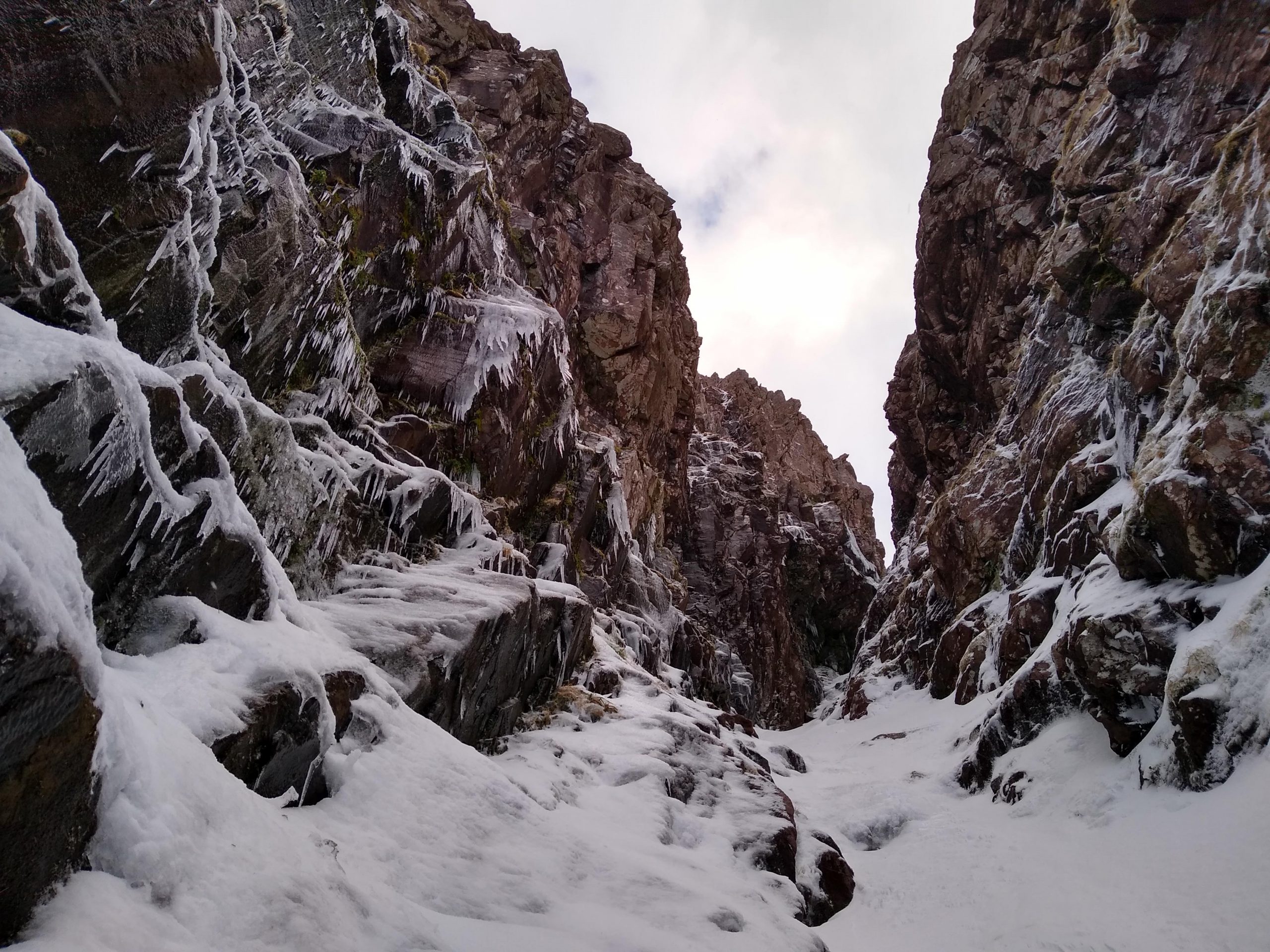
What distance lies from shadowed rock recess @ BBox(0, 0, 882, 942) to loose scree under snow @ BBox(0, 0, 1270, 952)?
1.8 inches

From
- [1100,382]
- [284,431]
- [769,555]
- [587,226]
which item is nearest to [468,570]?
[284,431]

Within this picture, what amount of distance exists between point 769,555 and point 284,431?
45188 millimetres

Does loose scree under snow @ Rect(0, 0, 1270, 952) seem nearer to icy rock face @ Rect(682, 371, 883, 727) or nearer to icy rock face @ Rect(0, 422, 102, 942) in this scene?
icy rock face @ Rect(0, 422, 102, 942)

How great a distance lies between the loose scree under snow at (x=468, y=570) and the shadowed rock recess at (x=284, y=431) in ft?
0.15

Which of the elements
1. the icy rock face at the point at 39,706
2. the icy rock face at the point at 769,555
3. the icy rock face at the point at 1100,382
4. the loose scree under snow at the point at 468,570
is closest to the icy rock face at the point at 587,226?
the loose scree under snow at the point at 468,570

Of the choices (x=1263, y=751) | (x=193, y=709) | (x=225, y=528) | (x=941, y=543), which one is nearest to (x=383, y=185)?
(x=225, y=528)

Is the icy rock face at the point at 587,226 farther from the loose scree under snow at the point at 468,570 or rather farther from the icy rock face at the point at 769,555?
the icy rock face at the point at 769,555

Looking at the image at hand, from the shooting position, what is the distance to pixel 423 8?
120 ft

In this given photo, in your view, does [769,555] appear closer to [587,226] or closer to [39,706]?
[587,226]

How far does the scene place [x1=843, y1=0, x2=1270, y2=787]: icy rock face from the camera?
11602 mm

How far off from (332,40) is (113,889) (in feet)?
59.3

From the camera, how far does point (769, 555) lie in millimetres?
52219

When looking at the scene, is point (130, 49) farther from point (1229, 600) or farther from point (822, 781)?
point (822, 781)

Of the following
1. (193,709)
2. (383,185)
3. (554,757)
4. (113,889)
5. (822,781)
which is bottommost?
(113,889)
